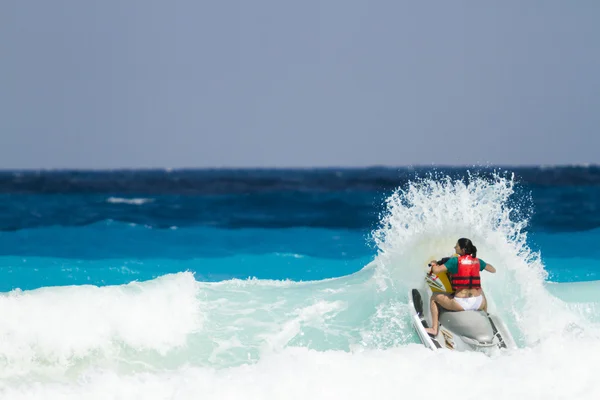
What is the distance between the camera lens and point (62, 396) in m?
6.08

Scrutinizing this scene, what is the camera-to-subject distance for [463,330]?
689 centimetres

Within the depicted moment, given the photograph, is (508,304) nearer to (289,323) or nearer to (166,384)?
(289,323)

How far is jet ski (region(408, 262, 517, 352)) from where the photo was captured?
6.73m

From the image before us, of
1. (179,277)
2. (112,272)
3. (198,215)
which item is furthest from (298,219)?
(179,277)

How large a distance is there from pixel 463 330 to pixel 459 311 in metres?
0.32

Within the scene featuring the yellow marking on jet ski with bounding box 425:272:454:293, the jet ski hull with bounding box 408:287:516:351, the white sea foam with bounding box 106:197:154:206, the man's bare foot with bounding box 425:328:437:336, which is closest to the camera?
the jet ski hull with bounding box 408:287:516:351

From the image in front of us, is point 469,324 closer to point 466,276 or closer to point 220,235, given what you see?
point 466,276

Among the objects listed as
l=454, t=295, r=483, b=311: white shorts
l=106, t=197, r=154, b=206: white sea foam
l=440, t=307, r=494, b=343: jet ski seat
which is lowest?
l=106, t=197, r=154, b=206: white sea foam

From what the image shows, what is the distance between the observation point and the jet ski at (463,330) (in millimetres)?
6734

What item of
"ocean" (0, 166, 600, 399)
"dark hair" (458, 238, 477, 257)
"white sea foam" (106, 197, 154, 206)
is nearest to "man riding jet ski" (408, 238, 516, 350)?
"dark hair" (458, 238, 477, 257)

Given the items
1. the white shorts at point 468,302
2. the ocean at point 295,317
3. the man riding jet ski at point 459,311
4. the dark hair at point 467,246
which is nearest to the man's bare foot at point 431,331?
the man riding jet ski at point 459,311

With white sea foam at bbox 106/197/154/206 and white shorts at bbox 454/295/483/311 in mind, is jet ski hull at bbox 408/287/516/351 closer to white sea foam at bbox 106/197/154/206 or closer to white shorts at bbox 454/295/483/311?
white shorts at bbox 454/295/483/311

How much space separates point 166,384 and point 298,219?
52.0 feet

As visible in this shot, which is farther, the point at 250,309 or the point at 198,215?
the point at 198,215
